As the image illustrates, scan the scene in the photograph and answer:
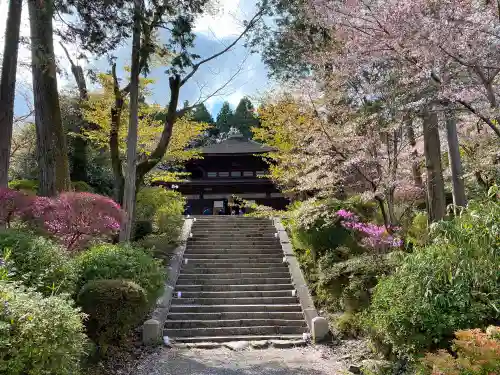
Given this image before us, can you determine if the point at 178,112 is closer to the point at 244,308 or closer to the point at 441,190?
the point at 244,308

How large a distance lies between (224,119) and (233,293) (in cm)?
3653

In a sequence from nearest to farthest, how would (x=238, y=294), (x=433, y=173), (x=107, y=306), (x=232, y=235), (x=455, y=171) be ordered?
(x=107, y=306), (x=455, y=171), (x=433, y=173), (x=238, y=294), (x=232, y=235)

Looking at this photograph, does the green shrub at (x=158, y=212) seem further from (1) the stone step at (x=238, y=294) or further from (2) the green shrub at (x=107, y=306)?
(2) the green shrub at (x=107, y=306)

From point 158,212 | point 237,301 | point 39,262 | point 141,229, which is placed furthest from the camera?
point 158,212

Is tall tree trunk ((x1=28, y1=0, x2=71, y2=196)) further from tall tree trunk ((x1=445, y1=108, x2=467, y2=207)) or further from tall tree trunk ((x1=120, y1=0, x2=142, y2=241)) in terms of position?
tall tree trunk ((x1=445, y1=108, x2=467, y2=207))

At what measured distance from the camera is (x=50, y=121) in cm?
959

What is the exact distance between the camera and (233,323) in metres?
8.67

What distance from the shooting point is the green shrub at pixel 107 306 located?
17.9 feet

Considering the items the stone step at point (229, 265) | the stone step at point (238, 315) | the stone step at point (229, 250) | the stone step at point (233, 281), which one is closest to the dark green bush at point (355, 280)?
the stone step at point (238, 315)

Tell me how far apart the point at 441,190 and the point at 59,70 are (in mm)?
8869

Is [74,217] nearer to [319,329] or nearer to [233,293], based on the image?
[233,293]

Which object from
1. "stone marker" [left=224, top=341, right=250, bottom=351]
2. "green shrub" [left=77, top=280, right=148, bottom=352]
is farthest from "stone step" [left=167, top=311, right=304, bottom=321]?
"green shrub" [left=77, top=280, right=148, bottom=352]

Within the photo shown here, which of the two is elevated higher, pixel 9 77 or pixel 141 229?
pixel 9 77

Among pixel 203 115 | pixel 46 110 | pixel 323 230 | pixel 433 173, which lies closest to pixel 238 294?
pixel 323 230
